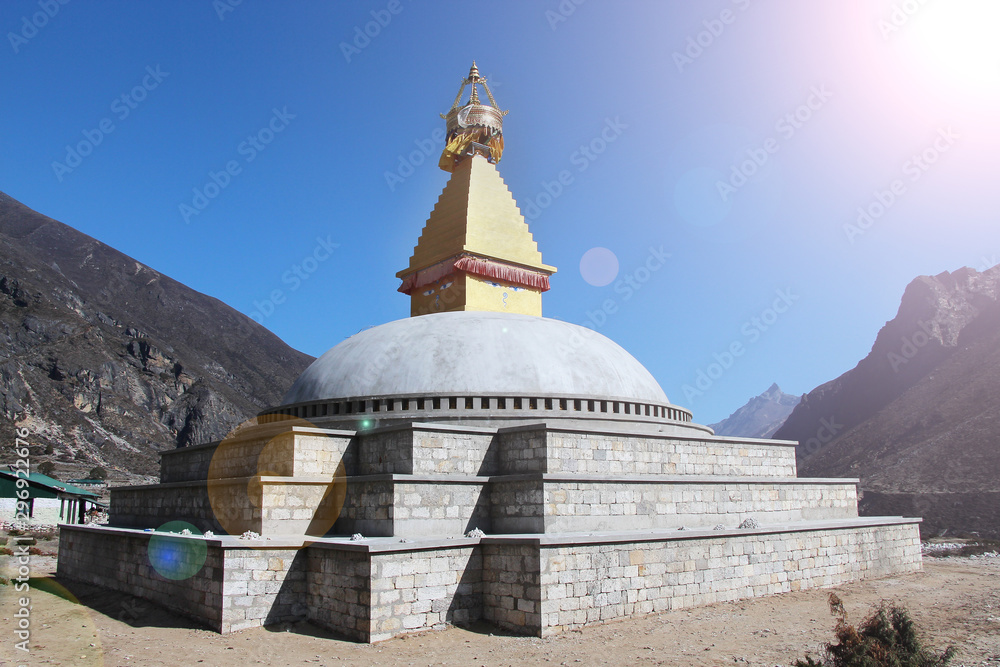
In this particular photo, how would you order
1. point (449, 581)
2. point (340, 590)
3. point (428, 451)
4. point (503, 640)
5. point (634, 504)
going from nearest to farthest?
point (503, 640), point (340, 590), point (449, 581), point (428, 451), point (634, 504)

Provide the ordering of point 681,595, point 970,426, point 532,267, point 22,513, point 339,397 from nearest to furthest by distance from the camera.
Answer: point 681,595 → point 339,397 → point 532,267 → point 22,513 → point 970,426

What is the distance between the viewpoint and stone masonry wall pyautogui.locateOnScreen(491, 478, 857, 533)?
38.6 feet

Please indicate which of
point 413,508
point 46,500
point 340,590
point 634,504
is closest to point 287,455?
point 413,508

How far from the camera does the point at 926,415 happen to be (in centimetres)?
5538

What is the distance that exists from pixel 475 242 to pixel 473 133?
411 centimetres

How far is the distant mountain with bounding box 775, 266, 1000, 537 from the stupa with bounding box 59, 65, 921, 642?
29.8 m

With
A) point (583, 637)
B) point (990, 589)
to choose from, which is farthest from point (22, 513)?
point (990, 589)

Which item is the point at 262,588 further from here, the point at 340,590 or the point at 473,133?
the point at 473,133

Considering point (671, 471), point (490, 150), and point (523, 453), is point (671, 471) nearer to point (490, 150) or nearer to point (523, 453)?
point (523, 453)

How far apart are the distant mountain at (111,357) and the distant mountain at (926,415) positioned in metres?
48.8

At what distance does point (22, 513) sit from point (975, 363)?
213 ft

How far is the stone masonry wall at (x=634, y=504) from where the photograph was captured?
1176cm

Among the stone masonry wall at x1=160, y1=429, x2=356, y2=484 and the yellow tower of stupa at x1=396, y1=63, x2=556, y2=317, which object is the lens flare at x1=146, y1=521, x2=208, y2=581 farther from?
the yellow tower of stupa at x1=396, y1=63, x2=556, y2=317

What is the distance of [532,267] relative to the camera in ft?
67.3
